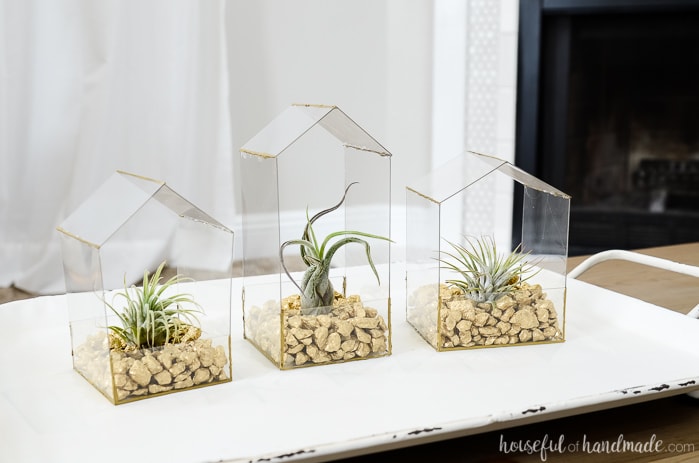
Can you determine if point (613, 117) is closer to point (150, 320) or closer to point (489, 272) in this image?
point (489, 272)

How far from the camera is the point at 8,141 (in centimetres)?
253

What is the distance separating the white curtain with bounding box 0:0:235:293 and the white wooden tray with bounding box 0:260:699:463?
153 centimetres

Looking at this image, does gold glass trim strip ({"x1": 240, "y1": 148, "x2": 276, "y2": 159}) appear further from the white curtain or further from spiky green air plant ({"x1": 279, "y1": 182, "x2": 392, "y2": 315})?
the white curtain

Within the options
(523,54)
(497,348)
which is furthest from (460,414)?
(523,54)

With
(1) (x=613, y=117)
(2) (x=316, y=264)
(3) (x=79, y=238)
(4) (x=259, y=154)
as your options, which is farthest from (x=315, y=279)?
(1) (x=613, y=117)

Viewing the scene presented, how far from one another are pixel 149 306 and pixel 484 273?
43 cm

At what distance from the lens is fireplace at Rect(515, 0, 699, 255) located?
114 inches

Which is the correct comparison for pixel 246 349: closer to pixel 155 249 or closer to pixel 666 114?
pixel 155 249

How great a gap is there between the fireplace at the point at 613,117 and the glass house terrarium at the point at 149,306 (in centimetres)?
214

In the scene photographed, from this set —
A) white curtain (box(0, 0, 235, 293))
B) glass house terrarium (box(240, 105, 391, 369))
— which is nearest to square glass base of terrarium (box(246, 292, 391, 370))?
glass house terrarium (box(240, 105, 391, 369))

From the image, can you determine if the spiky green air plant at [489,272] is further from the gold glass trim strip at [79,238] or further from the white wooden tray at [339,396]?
the gold glass trim strip at [79,238]

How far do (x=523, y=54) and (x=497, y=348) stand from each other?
6.76ft

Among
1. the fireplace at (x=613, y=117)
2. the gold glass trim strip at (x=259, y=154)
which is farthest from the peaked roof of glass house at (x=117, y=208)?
the fireplace at (x=613, y=117)

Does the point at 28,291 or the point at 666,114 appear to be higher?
the point at 666,114
